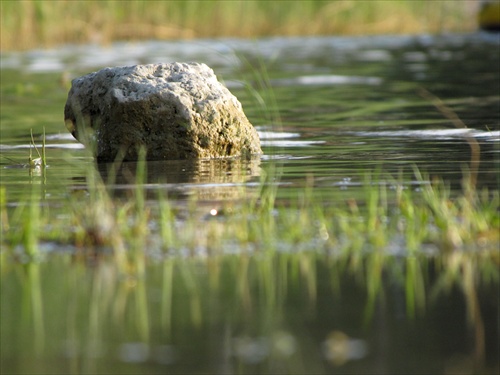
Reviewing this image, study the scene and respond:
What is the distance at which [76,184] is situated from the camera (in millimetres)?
7078

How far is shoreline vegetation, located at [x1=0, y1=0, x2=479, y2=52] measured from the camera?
21.8 metres

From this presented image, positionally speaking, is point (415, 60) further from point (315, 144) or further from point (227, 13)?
point (315, 144)

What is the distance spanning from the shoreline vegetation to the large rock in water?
10509 millimetres

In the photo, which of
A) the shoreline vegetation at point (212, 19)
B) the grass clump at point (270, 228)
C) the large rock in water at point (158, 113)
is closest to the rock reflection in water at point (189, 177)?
the large rock in water at point (158, 113)

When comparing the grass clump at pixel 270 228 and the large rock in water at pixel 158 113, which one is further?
the large rock in water at pixel 158 113

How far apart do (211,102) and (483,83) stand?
783 cm

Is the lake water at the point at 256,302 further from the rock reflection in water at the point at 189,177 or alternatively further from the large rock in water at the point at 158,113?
the large rock in water at the point at 158,113

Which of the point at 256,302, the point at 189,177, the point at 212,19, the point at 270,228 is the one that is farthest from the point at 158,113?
the point at 212,19

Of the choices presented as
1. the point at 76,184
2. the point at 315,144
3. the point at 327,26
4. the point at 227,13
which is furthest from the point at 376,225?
the point at 327,26

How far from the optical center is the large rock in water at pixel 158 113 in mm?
8156

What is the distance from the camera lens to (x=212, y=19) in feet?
86.5

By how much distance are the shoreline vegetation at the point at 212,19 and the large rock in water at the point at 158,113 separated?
1051 centimetres

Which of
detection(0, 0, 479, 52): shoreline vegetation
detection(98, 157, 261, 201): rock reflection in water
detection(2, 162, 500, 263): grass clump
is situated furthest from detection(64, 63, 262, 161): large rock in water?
detection(0, 0, 479, 52): shoreline vegetation

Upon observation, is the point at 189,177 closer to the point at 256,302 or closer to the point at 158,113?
the point at 158,113
